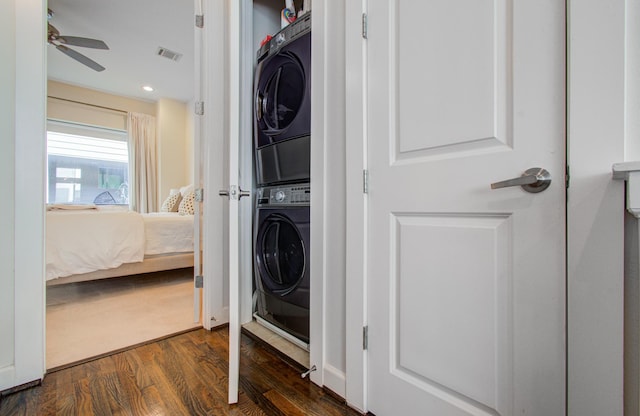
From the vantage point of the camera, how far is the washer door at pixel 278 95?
5.03ft

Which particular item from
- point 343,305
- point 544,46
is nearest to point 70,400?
point 343,305

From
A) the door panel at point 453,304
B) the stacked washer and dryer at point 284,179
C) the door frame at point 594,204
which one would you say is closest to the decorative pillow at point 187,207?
the stacked washer and dryer at point 284,179

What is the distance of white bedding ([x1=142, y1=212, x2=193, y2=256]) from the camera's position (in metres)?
2.73

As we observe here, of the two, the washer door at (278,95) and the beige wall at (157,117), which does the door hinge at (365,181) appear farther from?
the beige wall at (157,117)

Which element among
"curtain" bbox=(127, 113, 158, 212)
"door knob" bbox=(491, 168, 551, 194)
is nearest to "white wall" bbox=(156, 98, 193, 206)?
"curtain" bbox=(127, 113, 158, 212)

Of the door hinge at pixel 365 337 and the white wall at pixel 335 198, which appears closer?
the door hinge at pixel 365 337

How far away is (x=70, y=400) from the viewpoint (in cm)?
113

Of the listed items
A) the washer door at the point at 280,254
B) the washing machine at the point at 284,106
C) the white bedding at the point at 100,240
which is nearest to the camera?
the washing machine at the point at 284,106

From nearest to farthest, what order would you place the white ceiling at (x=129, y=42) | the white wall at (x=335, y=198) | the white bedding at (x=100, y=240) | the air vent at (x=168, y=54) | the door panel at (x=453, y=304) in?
the door panel at (x=453, y=304), the white wall at (x=335, y=198), the white bedding at (x=100, y=240), the white ceiling at (x=129, y=42), the air vent at (x=168, y=54)

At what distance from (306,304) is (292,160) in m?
0.80

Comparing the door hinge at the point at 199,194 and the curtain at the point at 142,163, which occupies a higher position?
the curtain at the point at 142,163

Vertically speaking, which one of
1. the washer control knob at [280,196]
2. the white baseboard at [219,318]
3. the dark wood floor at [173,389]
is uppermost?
the washer control knob at [280,196]

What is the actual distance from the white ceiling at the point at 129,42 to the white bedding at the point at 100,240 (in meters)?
2.17

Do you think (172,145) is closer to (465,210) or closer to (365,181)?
(365,181)
